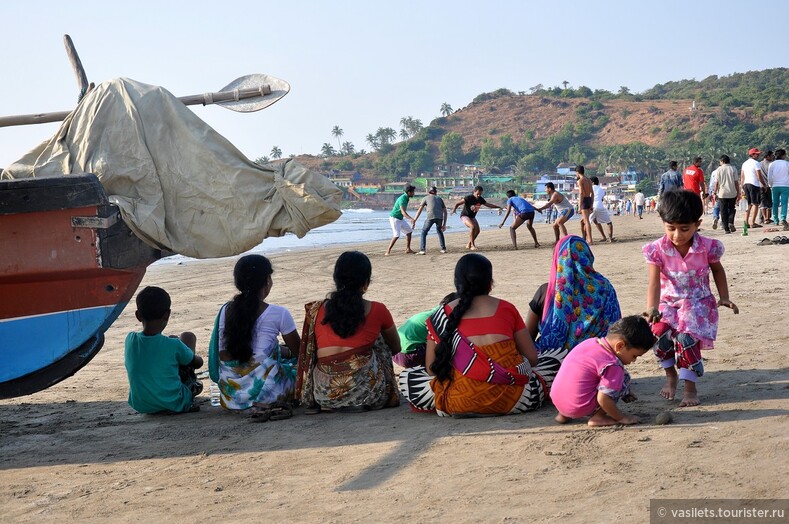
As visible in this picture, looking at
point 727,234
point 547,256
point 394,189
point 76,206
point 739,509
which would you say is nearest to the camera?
point 739,509

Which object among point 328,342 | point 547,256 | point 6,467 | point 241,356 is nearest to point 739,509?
point 328,342

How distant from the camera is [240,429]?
5465 millimetres

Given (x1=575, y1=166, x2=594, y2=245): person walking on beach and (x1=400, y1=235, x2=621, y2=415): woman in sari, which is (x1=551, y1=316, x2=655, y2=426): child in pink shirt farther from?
(x1=575, y1=166, x2=594, y2=245): person walking on beach

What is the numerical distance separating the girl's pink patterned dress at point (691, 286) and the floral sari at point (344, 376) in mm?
1866

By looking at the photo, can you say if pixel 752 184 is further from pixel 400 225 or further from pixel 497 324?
pixel 497 324

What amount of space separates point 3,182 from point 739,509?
14.9ft

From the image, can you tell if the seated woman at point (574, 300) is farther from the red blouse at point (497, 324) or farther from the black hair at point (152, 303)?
the black hair at point (152, 303)

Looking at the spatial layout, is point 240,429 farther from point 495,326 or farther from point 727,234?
point 727,234

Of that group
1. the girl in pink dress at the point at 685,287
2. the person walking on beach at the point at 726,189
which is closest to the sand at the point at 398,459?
the girl in pink dress at the point at 685,287

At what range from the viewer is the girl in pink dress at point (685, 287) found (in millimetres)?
5031

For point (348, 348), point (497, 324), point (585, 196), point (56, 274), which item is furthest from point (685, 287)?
point (585, 196)

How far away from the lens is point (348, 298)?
5.59 metres

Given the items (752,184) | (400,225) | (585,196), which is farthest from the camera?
(400,225)

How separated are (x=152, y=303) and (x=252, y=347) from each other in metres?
0.76
